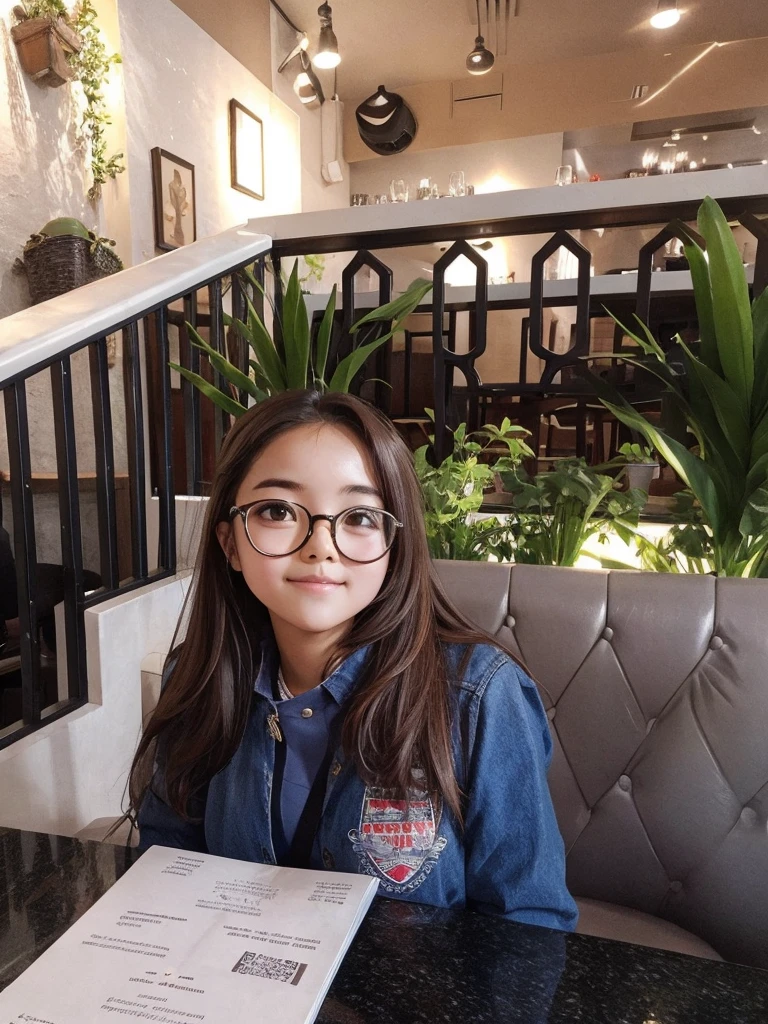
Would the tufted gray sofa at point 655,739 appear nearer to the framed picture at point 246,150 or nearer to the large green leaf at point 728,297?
the large green leaf at point 728,297

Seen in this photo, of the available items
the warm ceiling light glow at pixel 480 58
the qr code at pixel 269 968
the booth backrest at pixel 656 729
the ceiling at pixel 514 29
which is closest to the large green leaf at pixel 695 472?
the booth backrest at pixel 656 729

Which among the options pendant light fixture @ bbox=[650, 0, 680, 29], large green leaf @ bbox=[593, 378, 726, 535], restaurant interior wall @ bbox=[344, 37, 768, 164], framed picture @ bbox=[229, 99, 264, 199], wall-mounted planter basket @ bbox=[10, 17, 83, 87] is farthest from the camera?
restaurant interior wall @ bbox=[344, 37, 768, 164]

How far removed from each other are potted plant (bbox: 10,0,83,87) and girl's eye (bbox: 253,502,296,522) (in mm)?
3291

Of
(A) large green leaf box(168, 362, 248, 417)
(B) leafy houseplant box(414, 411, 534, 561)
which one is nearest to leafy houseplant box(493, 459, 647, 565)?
(B) leafy houseplant box(414, 411, 534, 561)

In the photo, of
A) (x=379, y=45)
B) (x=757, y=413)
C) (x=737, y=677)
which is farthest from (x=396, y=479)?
(x=379, y=45)

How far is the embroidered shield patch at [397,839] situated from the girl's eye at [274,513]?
323 mm

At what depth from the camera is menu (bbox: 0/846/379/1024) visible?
0.45 metres

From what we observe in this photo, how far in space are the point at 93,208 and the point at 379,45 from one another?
3.38 metres

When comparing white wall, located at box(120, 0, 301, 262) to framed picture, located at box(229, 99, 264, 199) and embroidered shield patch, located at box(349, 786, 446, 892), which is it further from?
embroidered shield patch, located at box(349, 786, 446, 892)

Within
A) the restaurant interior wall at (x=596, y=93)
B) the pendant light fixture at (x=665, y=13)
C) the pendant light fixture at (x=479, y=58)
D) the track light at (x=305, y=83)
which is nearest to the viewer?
the pendant light fixture at (x=665, y=13)

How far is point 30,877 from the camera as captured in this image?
61 cm

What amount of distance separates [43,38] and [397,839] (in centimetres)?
360

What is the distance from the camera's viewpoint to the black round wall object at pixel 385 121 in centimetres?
612

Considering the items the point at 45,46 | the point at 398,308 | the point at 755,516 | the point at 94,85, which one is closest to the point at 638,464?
the point at 755,516
